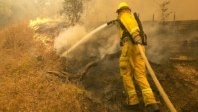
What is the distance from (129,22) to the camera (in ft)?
21.0

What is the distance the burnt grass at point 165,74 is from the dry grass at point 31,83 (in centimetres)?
58

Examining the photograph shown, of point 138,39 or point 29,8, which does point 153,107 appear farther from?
point 29,8

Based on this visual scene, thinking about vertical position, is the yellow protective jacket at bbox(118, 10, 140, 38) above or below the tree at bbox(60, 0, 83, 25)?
below

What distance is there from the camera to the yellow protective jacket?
6.16m

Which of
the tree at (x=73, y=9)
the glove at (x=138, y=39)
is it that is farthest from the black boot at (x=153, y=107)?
the tree at (x=73, y=9)

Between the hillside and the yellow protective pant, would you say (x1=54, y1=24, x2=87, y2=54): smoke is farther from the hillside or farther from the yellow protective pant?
the yellow protective pant

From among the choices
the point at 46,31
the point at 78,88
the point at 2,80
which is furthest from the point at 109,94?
the point at 46,31

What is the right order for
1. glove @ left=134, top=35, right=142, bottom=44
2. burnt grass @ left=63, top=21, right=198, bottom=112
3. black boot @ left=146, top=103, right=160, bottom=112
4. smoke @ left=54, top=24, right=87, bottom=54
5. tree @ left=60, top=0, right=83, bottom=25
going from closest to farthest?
1. black boot @ left=146, top=103, right=160, bottom=112
2. glove @ left=134, top=35, right=142, bottom=44
3. burnt grass @ left=63, top=21, right=198, bottom=112
4. smoke @ left=54, top=24, right=87, bottom=54
5. tree @ left=60, top=0, right=83, bottom=25

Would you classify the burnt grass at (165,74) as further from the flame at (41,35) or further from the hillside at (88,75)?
the flame at (41,35)

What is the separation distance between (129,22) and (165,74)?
1.92 meters

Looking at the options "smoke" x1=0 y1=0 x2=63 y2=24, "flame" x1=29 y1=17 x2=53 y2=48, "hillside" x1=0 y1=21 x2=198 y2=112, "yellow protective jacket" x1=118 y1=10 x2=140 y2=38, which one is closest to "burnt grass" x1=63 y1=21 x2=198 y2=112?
"hillside" x1=0 y1=21 x2=198 y2=112

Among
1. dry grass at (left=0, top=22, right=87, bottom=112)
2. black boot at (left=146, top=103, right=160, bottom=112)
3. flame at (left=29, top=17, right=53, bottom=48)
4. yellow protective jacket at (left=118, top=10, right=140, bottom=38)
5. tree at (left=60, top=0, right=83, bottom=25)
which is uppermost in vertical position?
tree at (left=60, top=0, right=83, bottom=25)

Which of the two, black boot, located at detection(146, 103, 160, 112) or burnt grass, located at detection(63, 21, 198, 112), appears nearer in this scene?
black boot, located at detection(146, 103, 160, 112)

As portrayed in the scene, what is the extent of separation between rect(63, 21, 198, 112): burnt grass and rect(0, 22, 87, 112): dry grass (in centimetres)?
58
